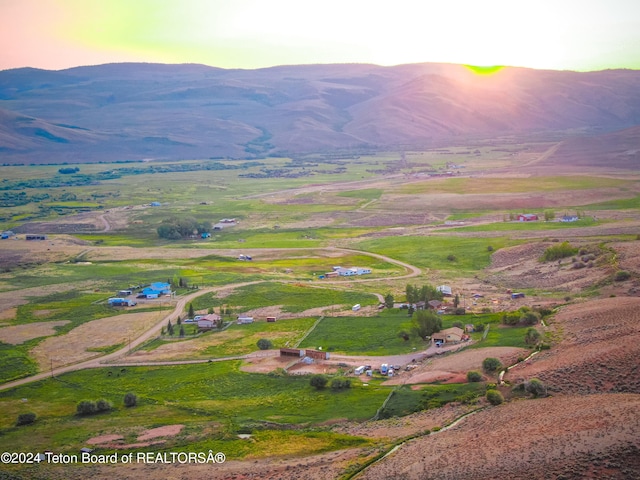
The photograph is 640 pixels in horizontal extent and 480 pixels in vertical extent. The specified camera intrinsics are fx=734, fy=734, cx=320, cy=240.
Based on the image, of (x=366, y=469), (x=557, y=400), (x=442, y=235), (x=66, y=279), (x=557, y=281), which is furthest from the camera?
(x=442, y=235)

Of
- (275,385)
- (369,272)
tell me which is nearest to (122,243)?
(369,272)

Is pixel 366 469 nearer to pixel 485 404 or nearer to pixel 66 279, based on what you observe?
pixel 485 404

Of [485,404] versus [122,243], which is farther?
[122,243]

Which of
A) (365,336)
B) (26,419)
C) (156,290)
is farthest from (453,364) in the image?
(156,290)

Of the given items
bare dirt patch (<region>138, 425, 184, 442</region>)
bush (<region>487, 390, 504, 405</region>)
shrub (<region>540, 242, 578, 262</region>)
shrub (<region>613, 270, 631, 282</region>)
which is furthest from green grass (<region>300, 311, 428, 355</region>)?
shrub (<region>540, 242, 578, 262</region>)

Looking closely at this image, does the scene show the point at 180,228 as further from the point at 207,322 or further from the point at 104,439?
the point at 104,439

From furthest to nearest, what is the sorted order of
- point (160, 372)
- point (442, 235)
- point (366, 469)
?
1. point (442, 235)
2. point (160, 372)
3. point (366, 469)

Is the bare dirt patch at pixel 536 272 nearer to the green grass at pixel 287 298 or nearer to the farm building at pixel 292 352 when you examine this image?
the green grass at pixel 287 298
